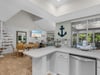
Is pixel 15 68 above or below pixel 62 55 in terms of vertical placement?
below

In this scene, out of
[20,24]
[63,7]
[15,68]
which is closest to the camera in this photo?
[15,68]

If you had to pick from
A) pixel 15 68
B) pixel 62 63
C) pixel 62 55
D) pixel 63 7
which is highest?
pixel 63 7

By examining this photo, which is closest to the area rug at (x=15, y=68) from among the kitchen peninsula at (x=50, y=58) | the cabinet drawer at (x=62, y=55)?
the kitchen peninsula at (x=50, y=58)

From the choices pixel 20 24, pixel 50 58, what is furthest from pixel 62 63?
pixel 20 24

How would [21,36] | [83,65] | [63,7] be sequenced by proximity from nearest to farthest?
[83,65], [63,7], [21,36]

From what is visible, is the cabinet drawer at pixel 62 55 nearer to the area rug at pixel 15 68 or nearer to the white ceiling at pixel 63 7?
the area rug at pixel 15 68

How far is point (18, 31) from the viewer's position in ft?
24.4

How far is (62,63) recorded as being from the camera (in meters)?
2.52

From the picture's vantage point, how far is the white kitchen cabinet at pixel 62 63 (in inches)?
95.2

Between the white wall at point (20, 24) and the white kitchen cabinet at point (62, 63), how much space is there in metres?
5.45

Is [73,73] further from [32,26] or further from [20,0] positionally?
[32,26]

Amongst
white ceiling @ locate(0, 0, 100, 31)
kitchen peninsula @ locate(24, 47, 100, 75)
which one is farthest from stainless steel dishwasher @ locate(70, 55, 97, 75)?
white ceiling @ locate(0, 0, 100, 31)

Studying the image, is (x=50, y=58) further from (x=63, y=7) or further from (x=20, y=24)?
(x=20, y=24)

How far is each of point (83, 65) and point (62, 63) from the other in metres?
0.63
